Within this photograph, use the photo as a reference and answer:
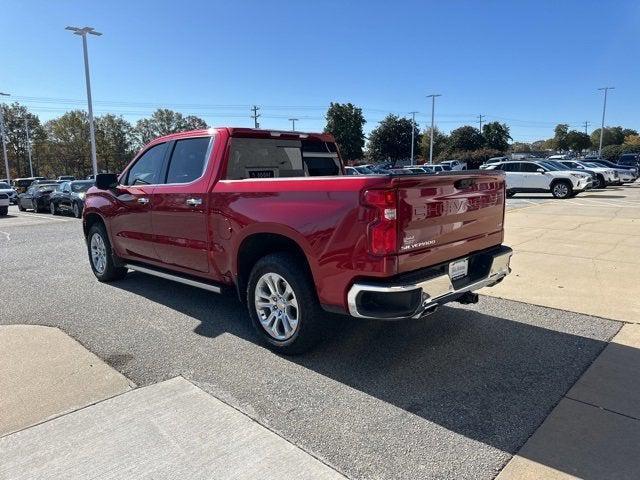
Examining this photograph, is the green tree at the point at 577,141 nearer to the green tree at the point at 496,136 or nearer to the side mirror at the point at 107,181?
the green tree at the point at 496,136

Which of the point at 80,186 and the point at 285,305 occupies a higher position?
the point at 80,186

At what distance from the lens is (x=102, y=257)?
21.5 feet

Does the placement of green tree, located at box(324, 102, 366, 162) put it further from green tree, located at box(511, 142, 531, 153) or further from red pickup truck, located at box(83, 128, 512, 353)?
red pickup truck, located at box(83, 128, 512, 353)

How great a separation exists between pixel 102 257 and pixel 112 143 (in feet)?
267

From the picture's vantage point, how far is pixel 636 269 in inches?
267

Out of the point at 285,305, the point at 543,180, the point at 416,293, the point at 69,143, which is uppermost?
the point at 69,143

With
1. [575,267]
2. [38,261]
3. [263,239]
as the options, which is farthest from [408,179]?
[38,261]

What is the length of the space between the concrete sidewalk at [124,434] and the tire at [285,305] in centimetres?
82

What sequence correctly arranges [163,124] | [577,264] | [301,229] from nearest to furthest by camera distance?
[301,229], [577,264], [163,124]

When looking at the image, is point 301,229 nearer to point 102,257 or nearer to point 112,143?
point 102,257

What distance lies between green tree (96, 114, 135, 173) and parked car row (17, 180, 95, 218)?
2254 inches

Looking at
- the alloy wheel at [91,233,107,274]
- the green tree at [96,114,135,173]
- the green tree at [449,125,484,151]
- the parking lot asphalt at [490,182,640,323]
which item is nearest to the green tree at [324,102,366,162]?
the green tree at [449,125,484,151]

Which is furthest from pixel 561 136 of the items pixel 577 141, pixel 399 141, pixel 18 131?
pixel 18 131

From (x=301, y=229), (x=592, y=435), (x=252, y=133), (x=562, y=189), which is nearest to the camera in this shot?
(x=592, y=435)
